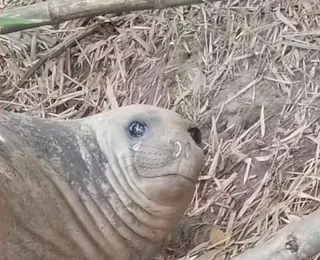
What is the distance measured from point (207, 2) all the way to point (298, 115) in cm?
38

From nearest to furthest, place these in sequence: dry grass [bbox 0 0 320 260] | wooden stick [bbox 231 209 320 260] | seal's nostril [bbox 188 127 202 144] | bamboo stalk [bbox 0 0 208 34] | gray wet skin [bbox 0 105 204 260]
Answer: wooden stick [bbox 231 209 320 260]
gray wet skin [bbox 0 105 204 260]
seal's nostril [bbox 188 127 202 144]
dry grass [bbox 0 0 320 260]
bamboo stalk [bbox 0 0 208 34]

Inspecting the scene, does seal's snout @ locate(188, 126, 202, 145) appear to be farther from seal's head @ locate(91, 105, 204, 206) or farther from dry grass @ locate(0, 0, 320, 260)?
dry grass @ locate(0, 0, 320, 260)

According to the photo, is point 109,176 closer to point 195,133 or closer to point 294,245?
point 195,133

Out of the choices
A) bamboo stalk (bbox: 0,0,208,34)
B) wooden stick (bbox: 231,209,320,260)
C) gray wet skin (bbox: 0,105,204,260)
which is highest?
bamboo stalk (bbox: 0,0,208,34)

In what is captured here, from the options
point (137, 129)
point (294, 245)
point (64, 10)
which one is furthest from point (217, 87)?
point (294, 245)

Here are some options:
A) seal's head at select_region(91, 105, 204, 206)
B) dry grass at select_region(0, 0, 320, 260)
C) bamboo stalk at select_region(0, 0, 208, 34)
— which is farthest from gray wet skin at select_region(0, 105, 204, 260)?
bamboo stalk at select_region(0, 0, 208, 34)

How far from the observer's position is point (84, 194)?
1.58m

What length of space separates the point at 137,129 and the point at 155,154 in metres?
0.05

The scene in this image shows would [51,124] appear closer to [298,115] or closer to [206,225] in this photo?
[206,225]

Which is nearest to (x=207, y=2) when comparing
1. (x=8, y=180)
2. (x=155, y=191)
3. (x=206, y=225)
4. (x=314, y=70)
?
(x=314, y=70)

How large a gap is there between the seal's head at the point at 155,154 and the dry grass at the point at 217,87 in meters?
0.21

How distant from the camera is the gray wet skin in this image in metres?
1.53

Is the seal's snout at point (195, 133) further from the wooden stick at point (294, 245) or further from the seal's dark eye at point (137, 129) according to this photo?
the wooden stick at point (294, 245)

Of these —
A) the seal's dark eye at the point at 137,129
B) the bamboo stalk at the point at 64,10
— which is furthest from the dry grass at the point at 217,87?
the seal's dark eye at the point at 137,129
